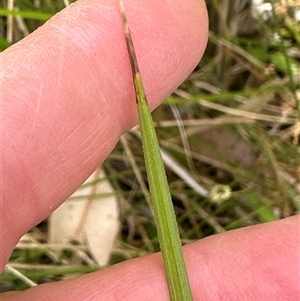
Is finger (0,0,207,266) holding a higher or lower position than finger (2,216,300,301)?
higher

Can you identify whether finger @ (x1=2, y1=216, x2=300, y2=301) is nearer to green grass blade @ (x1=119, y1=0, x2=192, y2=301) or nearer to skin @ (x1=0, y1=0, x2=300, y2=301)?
skin @ (x1=0, y1=0, x2=300, y2=301)

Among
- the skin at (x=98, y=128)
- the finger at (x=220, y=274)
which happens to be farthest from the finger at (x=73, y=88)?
the finger at (x=220, y=274)

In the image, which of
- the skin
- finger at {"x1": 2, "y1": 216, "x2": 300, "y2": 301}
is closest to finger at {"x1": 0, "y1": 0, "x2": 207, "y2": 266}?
the skin

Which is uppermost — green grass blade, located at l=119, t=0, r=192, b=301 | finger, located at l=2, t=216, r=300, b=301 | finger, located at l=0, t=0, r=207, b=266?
finger, located at l=0, t=0, r=207, b=266

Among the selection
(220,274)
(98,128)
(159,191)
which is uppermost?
(98,128)

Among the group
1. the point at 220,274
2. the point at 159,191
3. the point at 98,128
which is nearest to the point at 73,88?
the point at 98,128

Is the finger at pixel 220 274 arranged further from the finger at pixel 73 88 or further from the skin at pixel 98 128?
the finger at pixel 73 88

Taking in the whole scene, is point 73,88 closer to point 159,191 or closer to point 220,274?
point 159,191
